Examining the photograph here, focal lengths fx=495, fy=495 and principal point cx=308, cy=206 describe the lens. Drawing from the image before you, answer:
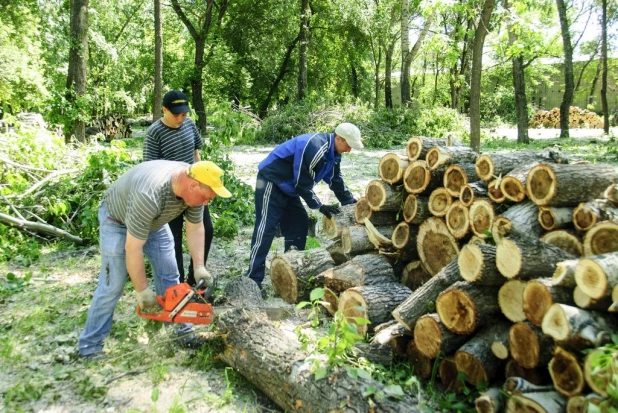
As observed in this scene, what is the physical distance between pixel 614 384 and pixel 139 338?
3.33 metres

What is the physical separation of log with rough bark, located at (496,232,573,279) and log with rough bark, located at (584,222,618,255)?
278mm

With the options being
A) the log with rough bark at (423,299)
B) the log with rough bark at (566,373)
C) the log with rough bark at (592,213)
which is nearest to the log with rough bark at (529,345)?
the log with rough bark at (566,373)

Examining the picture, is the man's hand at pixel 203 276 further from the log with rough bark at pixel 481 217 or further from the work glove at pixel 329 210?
the log with rough bark at pixel 481 217

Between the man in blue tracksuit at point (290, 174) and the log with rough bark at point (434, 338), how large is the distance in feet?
6.22

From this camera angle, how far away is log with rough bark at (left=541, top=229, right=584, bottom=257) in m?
3.41

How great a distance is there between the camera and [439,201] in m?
4.39

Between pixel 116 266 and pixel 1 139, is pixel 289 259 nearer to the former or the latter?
pixel 116 266

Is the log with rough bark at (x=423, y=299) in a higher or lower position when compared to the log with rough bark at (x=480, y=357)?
higher

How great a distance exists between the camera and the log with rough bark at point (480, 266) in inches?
124

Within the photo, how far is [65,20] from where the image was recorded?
24.0 meters

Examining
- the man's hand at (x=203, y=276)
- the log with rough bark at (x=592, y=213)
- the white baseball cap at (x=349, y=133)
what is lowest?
the man's hand at (x=203, y=276)

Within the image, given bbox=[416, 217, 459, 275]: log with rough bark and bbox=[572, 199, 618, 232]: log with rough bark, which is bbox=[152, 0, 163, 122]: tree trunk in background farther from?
bbox=[572, 199, 618, 232]: log with rough bark

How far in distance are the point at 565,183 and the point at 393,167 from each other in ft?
5.29

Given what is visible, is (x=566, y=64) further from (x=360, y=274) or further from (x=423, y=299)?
(x=423, y=299)
